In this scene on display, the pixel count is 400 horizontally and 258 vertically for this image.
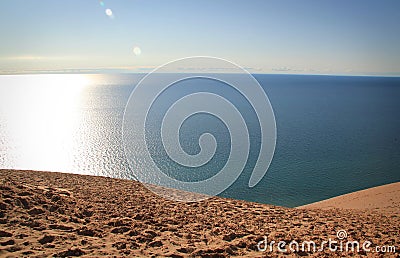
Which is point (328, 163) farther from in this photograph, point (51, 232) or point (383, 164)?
point (51, 232)

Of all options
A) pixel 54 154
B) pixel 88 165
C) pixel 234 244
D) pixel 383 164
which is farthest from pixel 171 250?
pixel 54 154

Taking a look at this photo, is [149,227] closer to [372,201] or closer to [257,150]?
[372,201]

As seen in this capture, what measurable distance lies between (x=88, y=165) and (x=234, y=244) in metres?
41.1

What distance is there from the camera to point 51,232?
812 cm

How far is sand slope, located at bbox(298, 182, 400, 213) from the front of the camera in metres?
19.5

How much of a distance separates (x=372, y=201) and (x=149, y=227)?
19.7 m

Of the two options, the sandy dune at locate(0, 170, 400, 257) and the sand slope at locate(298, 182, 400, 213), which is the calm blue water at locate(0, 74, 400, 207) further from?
the sandy dune at locate(0, 170, 400, 257)

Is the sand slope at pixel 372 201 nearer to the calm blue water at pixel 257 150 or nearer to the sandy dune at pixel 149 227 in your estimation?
the calm blue water at pixel 257 150

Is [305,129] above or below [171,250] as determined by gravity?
above

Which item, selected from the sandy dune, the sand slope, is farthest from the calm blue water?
the sandy dune

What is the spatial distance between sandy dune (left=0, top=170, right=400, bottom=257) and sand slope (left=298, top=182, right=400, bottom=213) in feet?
27.4

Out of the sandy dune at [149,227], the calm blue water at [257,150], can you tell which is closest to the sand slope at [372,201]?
the calm blue water at [257,150]

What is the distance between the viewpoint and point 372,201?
21.6m

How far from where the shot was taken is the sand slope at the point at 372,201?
19.5 meters
